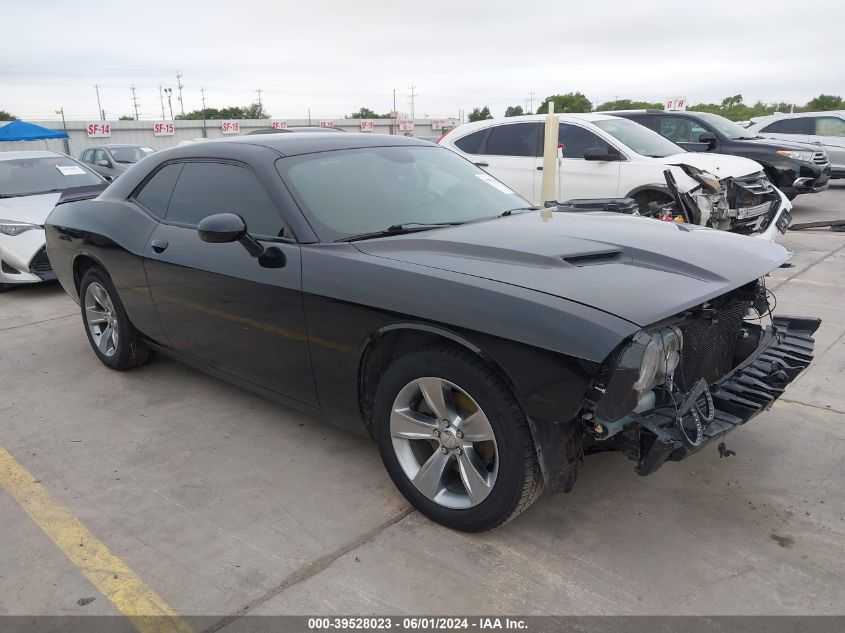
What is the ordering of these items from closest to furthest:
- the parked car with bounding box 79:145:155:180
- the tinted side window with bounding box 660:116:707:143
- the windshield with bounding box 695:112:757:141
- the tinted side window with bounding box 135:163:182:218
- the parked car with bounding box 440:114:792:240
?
the tinted side window with bounding box 135:163:182:218, the parked car with bounding box 440:114:792:240, the tinted side window with bounding box 660:116:707:143, the windshield with bounding box 695:112:757:141, the parked car with bounding box 79:145:155:180

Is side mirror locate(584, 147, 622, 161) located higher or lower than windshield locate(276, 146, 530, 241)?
lower

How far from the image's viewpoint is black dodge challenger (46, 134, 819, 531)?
2.31 m

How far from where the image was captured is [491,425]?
2.45 metres

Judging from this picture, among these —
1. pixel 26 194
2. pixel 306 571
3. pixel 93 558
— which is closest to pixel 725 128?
pixel 26 194

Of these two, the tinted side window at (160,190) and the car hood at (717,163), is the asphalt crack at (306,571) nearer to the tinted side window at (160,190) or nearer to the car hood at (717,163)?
the tinted side window at (160,190)

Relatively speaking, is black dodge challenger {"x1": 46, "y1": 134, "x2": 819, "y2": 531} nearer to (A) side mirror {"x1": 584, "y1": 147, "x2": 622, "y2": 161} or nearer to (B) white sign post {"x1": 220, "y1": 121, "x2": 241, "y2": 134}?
(A) side mirror {"x1": 584, "y1": 147, "x2": 622, "y2": 161}

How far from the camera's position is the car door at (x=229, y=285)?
3150 millimetres

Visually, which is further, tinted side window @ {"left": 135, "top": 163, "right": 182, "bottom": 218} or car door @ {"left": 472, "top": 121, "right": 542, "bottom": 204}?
car door @ {"left": 472, "top": 121, "right": 542, "bottom": 204}

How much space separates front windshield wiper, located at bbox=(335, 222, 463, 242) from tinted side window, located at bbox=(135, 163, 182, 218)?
1.56 meters

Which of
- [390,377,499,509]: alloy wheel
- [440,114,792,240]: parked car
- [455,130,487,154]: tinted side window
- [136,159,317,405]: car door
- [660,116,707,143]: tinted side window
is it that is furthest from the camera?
[660,116,707,143]: tinted side window

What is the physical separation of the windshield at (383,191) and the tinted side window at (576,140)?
14.4 ft

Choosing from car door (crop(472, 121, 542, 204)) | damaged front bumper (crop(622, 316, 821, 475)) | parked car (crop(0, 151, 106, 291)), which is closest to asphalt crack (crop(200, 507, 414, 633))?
damaged front bumper (crop(622, 316, 821, 475))

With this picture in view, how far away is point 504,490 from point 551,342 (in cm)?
65

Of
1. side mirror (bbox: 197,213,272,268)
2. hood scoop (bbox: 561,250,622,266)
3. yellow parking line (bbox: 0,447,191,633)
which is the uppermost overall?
side mirror (bbox: 197,213,272,268)
